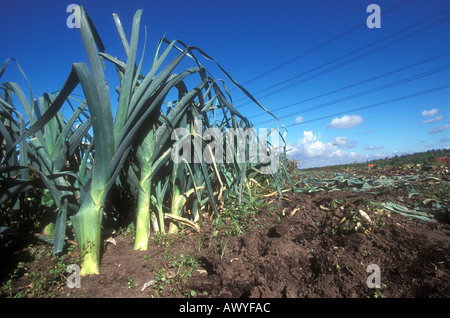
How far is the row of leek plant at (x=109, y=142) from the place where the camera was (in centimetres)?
111

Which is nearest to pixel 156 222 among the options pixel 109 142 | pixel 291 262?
pixel 109 142

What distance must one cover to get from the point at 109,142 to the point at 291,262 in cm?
123

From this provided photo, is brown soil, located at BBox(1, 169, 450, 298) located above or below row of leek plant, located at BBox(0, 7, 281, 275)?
below

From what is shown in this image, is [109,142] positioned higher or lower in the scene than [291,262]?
higher

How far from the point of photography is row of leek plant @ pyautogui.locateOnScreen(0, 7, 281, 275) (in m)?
1.11

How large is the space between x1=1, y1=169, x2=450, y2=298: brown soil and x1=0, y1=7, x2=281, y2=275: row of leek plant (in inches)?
6.2

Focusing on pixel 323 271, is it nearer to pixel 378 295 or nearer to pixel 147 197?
pixel 378 295

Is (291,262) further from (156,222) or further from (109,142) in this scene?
(109,142)

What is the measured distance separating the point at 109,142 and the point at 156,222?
31.3 inches

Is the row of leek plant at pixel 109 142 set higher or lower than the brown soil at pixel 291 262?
higher

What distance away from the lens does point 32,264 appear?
4.03 ft

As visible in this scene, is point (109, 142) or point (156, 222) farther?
point (156, 222)

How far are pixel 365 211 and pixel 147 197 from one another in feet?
5.52

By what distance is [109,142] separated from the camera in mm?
1162
